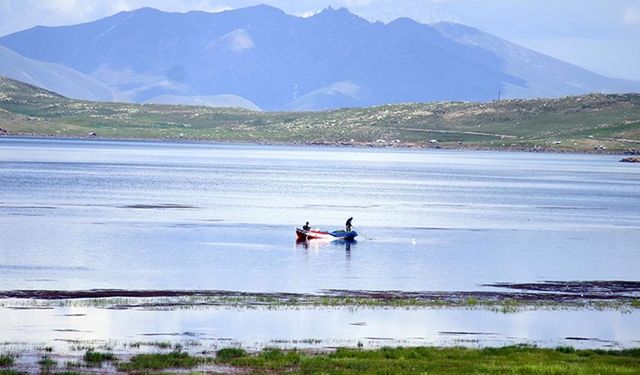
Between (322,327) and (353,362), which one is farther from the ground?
(322,327)

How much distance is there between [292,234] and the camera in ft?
321

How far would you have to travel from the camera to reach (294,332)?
48.3m

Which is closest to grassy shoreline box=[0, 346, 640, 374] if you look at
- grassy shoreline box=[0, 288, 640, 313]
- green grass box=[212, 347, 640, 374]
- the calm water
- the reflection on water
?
green grass box=[212, 347, 640, 374]

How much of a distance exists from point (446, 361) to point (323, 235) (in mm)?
52959

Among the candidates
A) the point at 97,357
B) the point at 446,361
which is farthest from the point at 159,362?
the point at 446,361

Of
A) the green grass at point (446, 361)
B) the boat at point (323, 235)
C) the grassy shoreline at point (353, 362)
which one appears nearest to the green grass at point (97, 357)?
the grassy shoreline at point (353, 362)

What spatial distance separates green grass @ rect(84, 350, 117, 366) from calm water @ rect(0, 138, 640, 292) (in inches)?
803

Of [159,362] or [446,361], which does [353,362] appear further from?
[159,362]

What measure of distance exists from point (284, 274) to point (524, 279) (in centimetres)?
1366

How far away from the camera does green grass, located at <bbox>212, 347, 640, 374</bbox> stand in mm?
38750

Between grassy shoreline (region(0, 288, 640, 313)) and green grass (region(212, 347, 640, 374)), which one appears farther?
grassy shoreline (region(0, 288, 640, 313))

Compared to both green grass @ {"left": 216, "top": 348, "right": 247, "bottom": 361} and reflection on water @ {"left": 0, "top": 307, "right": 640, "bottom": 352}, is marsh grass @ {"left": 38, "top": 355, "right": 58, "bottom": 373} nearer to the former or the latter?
reflection on water @ {"left": 0, "top": 307, "right": 640, "bottom": 352}

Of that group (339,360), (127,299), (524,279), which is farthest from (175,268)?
(339,360)

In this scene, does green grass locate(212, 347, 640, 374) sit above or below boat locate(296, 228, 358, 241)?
below
